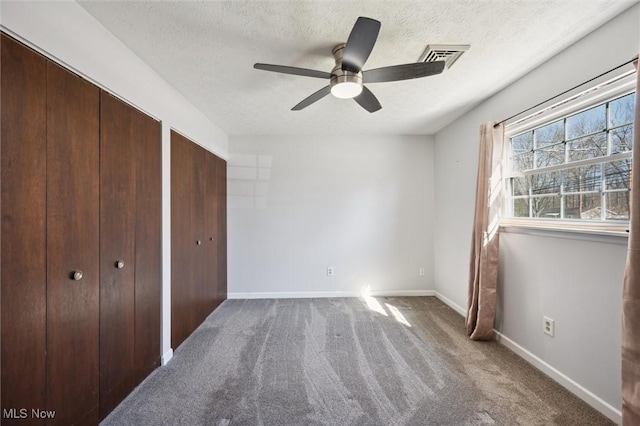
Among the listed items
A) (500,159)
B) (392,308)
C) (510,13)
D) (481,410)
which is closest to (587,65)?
(510,13)

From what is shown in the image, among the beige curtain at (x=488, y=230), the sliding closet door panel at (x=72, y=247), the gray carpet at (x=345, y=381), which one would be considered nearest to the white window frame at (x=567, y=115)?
the beige curtain at (x=488, y=230)

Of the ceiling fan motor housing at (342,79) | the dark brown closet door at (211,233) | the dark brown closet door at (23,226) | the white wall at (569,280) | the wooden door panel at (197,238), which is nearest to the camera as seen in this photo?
the dark brown closet door at (23,226)

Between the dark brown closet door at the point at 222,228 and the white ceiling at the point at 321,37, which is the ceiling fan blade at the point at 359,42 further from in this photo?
the dark brown closet door at the point at 222,228

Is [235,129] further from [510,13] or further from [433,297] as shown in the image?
[433,297]

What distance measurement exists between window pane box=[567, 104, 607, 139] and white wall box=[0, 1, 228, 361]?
10.6ft

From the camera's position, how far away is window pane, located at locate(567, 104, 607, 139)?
5.39 ft

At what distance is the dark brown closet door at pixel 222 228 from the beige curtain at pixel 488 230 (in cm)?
306

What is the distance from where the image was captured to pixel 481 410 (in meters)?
1.56

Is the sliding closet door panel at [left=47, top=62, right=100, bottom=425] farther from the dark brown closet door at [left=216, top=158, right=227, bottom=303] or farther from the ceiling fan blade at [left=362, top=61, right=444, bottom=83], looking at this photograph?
the dark brown closet door at [left=216, top=158, right=227, bottom=303]

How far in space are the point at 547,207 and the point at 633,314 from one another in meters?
1.04

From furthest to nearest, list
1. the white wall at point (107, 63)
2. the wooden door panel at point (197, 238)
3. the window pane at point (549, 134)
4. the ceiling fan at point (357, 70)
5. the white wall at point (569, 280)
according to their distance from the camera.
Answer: the wooden door panel at point (197, 238)
the window pane at point (549, 134)
the white wall at point (569, 280)
the ceiling fan at point (357, 70)
the white wall at point (107, 63)

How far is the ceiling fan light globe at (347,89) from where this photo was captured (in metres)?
1.66

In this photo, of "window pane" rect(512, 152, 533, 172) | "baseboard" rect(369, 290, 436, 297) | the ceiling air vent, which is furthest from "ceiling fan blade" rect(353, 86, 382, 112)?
"baseboard" rect(369, 290, 436, 297)

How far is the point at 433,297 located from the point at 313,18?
3.69 m
